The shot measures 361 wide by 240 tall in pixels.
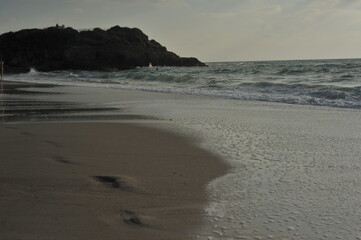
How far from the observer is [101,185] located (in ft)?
10.4

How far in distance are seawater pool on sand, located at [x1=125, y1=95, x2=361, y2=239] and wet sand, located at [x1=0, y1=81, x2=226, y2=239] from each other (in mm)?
Answer: 212

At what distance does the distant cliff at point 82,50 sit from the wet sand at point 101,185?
2212 inches

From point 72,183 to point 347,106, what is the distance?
817cm

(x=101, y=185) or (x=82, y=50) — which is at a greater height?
(x=82, y=50)

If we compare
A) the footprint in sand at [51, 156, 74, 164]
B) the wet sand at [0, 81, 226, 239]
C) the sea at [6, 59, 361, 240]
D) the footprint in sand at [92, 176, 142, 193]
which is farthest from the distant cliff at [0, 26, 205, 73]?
the footprint in sand at [92, 176, 142, 193]

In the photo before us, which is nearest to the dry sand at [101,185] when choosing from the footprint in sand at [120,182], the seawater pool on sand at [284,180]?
the footprint in sand at [120,182]

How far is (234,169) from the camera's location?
3707 millimetres

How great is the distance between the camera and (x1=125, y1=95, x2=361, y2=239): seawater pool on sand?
2.36 meters

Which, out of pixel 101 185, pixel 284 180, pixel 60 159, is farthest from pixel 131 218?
pixel 60 159

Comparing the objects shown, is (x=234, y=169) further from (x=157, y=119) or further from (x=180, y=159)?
(x=157, y=119)

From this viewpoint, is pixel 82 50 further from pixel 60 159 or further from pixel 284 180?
pixel 284 180

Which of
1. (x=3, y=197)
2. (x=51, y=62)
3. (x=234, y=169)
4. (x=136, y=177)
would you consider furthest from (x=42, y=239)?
(x=51, y=62)

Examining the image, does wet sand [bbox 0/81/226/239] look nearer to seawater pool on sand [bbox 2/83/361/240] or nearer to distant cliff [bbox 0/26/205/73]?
seawater pool on sand [bbox 2/83/361/240]

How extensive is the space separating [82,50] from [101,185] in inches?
2656
